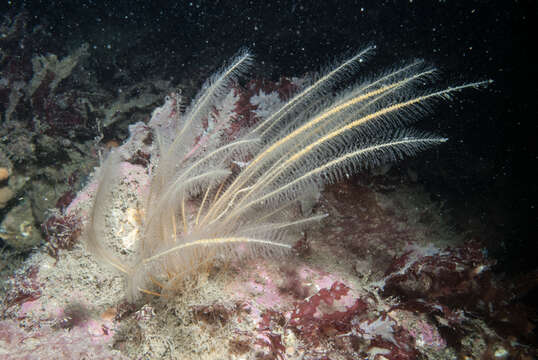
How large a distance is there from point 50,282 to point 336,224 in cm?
265

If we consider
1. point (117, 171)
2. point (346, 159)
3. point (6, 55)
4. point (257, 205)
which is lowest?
point (257, 205)

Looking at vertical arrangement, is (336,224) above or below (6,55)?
below

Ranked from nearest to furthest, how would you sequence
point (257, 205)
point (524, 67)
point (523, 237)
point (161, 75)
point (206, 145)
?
point (257, 205), point (206, 145), point (523, 237), point (524, 67), point (161, 75)

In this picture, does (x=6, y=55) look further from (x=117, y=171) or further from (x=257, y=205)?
(x=257, y=205)

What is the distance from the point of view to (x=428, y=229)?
3213 millimetres

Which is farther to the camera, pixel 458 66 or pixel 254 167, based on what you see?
pixel 458 66

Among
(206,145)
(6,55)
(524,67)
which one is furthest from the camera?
(6,55)

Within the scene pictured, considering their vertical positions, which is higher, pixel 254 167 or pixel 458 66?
pixel 458 66

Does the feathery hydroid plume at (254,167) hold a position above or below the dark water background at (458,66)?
below

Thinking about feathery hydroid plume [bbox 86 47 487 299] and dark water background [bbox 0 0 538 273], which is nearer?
feathery hydroid plume [bbox 86 47 487 299]

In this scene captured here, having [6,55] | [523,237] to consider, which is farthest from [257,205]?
[6,55]

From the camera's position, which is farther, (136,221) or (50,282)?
(136,221)

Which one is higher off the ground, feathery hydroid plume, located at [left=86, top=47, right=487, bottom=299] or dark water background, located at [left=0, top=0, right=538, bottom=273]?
dark water background, located at [left=0, top=0, right=538, bottom=273]

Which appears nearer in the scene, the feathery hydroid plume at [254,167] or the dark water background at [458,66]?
the feathery hydroid plume at [254,167]
